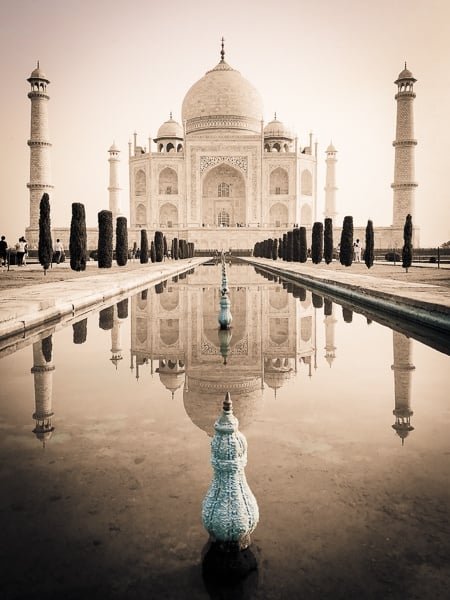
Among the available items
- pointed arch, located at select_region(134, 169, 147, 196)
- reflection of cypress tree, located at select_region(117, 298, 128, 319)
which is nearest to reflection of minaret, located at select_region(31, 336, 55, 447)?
reflection of cypress tree, located at select_region(117, 298, 128, 319)

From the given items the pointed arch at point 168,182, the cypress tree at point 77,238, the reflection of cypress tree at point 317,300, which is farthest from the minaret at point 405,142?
the reflection of cypress tree at point 317,300

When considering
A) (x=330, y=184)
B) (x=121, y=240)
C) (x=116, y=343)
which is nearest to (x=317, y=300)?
(x=116, y=343)

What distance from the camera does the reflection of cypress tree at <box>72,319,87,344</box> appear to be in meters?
4.40

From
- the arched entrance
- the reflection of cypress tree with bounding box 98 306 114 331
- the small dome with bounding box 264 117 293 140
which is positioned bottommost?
the reflection of cypress tree with bounding box 98 306 114 331

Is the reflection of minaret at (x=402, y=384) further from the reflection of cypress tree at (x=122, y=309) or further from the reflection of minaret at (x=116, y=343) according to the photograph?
the reflection of cypress tree at (x=122, y=309)

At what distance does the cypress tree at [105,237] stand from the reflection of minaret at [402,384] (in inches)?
442

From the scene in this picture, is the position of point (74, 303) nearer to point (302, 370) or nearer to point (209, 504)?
point (302, 370)

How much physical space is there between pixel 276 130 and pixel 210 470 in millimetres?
40059

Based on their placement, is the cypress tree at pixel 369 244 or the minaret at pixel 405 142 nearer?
the cypress tree at pixel 369 244

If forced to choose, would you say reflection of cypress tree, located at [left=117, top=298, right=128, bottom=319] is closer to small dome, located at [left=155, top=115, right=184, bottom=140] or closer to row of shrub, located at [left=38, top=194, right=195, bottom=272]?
row of shrub, located at [left=38, top=194, right=195, bottom=272]

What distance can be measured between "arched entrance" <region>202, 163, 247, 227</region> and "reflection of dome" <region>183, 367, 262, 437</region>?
1419 inches

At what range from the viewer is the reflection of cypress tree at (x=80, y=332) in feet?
14.4

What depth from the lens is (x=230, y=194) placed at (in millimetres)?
39094

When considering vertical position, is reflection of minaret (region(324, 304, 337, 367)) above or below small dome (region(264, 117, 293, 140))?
below
